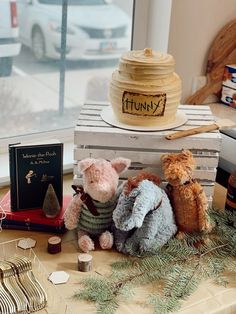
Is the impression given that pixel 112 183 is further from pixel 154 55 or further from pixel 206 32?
pixel 206 32

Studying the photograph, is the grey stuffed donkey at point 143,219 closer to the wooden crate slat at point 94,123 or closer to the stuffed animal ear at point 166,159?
the stuffed animal ear at point 166,159

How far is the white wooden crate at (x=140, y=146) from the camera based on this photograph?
1266 mm

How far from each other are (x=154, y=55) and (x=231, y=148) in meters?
0.43

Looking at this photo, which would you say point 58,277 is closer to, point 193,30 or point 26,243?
point 26,243

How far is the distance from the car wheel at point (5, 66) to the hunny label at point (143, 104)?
492mm

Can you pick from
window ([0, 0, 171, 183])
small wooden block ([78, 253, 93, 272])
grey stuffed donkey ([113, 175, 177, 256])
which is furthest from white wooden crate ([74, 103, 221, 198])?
window ([0, 0, 171, 183])

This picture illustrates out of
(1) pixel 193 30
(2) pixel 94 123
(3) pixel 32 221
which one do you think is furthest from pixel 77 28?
(3) pixel 32 221

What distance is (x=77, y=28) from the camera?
1.68 m

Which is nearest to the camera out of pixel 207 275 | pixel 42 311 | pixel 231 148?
pixel 42 311

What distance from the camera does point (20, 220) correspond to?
1294 millimetres

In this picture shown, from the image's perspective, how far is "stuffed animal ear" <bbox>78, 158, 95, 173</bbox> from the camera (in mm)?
1197

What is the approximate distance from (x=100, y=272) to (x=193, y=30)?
922mm

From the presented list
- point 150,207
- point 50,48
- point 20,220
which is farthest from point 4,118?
point 150,207

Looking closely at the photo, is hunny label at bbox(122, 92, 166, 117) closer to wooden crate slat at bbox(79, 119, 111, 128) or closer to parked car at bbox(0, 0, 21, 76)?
wooden crate slat at bbox(79, 119, 111, 128)
